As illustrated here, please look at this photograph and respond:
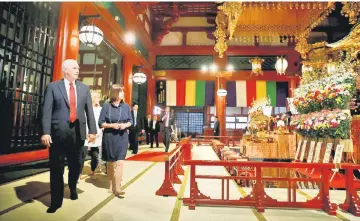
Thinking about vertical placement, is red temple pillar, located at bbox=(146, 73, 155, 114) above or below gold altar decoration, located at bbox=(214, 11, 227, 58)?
below

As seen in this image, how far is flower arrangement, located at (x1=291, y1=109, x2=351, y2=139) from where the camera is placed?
153 inches

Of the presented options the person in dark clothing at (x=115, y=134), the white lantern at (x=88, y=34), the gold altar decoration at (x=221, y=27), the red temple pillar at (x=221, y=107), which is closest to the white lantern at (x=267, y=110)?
the gold altar decoration at (x=221, y=27)

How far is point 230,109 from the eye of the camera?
14.9 metres

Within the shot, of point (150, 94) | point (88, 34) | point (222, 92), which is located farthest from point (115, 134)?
point (150, 94)

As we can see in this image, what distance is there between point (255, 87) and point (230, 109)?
2.21 metres

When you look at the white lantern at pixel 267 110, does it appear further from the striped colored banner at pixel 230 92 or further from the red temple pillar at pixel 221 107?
the striped colored banner at pixel 230 92

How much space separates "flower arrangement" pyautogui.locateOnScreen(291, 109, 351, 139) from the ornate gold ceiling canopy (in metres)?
2.30

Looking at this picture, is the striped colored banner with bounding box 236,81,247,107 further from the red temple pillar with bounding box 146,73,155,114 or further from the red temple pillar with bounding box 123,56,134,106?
the red temple pillar with bounding box 123,56,134,106

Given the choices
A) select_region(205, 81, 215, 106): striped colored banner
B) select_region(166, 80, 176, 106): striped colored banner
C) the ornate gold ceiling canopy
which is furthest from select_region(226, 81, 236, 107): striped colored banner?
the ornate gold ceiling canopy

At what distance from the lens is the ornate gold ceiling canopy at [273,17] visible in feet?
16.2

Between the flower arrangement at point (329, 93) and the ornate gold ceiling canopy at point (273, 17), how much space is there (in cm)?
165

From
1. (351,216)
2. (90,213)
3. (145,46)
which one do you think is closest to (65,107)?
(90,213)

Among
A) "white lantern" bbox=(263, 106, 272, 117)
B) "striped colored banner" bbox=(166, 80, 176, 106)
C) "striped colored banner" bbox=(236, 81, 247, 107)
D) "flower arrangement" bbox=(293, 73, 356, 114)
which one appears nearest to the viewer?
"flower arrangement" bbox=(293, 73, 356, 114)

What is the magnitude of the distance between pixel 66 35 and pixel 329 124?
5.64 meters
